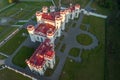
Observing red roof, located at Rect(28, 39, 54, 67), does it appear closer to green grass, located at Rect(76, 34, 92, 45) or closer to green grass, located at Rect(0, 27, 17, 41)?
green grass, located at Rect(76, 34, 92, 45)

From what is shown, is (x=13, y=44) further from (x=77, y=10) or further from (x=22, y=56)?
(x=77, y=10)

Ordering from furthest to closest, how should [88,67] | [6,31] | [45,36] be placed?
1. [6,31]
2. [45,36]
3. [88,67]

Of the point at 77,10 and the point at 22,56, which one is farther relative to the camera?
the point at 77,10

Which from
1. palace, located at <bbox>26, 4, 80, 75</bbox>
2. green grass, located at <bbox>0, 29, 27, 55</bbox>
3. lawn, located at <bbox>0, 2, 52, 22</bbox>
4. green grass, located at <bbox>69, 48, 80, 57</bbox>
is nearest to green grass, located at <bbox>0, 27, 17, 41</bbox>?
green grass, located at <bbox>0, 29, 27, 55</bbox>

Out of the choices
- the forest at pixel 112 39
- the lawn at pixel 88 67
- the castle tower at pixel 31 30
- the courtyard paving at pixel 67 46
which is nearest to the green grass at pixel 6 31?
the courtyard paving at pixel 67 46

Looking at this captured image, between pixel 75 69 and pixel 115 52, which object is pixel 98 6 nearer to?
pixel 115 52

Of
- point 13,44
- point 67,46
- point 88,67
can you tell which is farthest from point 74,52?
point 13,44
